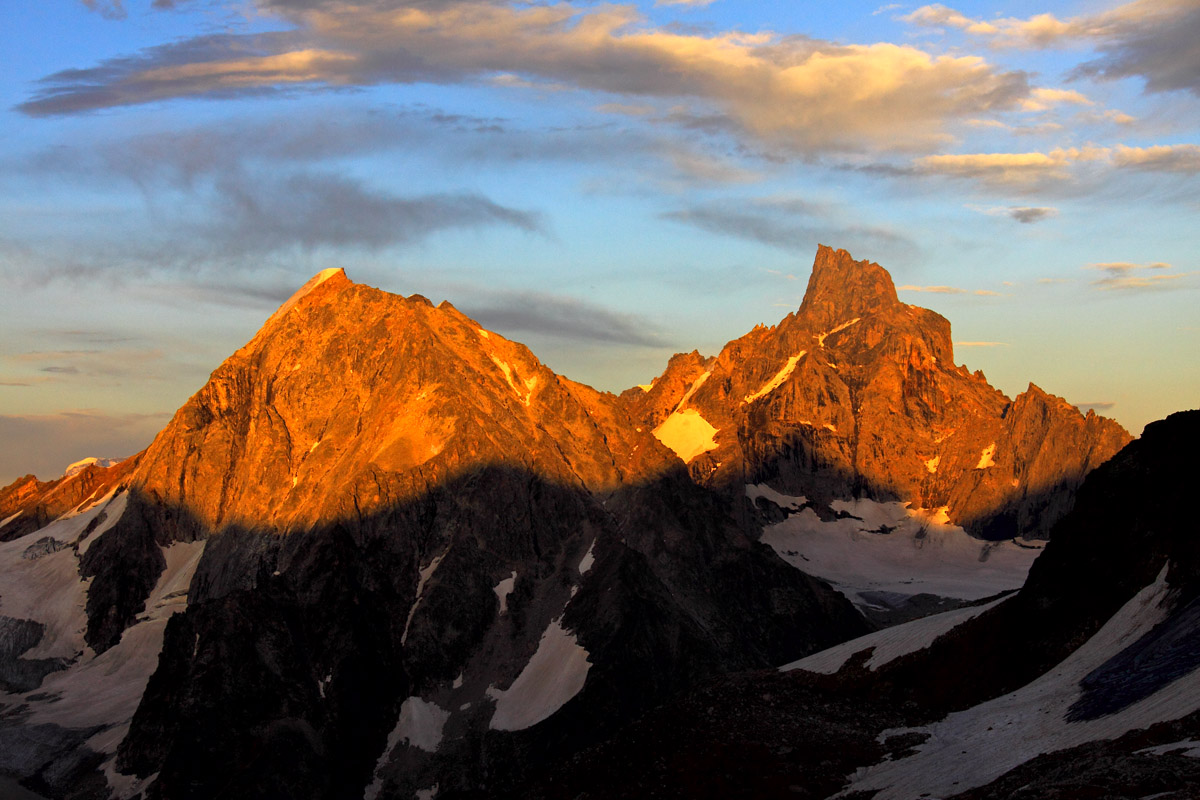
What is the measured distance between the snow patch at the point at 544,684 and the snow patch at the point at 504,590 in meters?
7.08

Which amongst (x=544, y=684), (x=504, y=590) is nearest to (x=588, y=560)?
(x=504, y=590)

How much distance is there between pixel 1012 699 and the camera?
67438mm

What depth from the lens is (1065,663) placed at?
69312mm

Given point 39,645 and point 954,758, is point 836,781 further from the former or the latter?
point 39,645

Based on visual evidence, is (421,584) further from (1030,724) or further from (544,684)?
(1030,724)

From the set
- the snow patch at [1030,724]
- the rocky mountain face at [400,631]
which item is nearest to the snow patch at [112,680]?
the rocky mountain face at [400,631]

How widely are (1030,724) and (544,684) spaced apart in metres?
92.3

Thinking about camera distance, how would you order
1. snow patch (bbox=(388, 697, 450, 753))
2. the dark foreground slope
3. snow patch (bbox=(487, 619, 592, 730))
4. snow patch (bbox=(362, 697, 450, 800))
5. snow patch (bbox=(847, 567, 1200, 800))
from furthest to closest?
snow patch (bbox=(388, 697, 450, 753)) < snow patch (bbox=(487, 619, 592, 730)) < snow patch (bbox=(362, 697, 450, 800)) < snow patch (bbox=(847, 567, 1200, 800)) < the dark foreground slope

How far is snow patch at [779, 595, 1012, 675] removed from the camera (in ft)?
271

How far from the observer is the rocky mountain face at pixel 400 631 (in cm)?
13738

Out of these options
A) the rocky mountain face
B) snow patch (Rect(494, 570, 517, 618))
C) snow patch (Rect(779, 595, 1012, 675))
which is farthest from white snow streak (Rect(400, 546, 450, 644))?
snow patch (Rect(779, 595, 1012, 675))

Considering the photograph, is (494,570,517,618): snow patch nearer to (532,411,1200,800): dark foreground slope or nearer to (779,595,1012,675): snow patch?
(779,595,1012,675): snow patch

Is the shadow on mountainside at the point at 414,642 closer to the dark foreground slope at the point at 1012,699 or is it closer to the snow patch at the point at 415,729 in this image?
the snow patch at the point at 415,729

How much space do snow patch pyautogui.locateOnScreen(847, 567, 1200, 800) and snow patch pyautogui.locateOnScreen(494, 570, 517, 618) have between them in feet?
313
